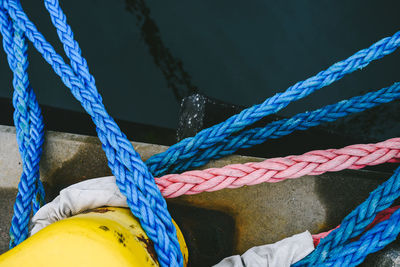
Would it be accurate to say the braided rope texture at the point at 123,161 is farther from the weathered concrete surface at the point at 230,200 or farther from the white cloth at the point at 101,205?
the weathered concrete surface at the point at 230,200

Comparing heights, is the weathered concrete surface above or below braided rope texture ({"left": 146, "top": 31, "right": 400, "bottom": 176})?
below

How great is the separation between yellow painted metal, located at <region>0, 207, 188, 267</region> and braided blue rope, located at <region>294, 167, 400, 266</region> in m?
0.42

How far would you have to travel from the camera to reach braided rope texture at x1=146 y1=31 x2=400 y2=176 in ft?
2.60

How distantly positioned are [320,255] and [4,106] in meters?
1.64

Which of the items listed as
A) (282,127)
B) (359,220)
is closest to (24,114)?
(282,127)

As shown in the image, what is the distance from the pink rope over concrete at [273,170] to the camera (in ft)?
2.34

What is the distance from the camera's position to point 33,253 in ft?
1.45

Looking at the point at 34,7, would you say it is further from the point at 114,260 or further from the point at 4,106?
the point at 114,260

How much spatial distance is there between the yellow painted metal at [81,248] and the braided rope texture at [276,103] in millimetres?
287

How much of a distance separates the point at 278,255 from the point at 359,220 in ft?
0.71

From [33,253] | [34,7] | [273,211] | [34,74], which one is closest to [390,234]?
[273,211]

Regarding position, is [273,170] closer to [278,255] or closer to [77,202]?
[278,255]

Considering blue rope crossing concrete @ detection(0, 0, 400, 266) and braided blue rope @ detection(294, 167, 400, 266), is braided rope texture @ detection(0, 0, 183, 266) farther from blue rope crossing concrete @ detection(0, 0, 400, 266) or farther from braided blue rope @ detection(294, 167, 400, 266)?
braided blue rope @ detection(294, 167, 400, 266)

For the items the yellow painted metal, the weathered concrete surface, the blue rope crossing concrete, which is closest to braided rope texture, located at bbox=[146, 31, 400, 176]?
the blue rope crossing concrete
